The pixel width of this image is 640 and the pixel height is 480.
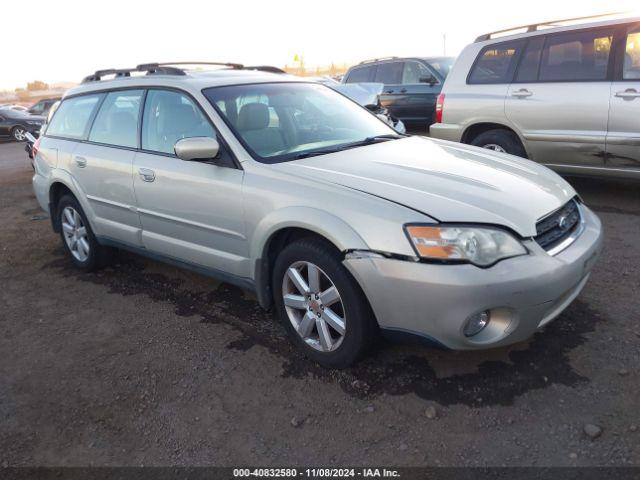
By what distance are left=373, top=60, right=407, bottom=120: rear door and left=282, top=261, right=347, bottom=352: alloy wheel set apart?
922 cm

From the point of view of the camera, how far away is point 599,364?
9.42 ft

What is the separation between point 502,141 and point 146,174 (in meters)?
4.11

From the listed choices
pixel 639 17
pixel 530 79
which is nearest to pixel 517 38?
pixel 530 79

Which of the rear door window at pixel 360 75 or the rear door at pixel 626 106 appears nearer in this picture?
the rear door at pixel 626 106

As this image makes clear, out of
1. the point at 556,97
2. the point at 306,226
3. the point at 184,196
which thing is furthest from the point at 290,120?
the point at 556,97

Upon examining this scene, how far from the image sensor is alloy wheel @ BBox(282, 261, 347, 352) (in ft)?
9.49

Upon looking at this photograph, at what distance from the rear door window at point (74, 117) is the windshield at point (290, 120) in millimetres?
1576

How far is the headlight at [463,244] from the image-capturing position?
251 centimetres

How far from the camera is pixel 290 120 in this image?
12.1 ft

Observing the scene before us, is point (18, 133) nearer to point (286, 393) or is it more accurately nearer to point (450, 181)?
point (286, 393)

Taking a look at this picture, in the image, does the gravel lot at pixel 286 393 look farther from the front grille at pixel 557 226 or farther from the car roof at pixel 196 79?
the car roof at pixel 196 79

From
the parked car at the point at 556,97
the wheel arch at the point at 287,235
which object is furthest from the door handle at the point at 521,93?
the wheel arch at the point at 287,235

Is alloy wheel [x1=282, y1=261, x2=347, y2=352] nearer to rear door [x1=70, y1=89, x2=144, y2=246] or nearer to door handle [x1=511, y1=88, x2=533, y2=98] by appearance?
rear door [x1=70, y1=89, x2=144, y2=246]

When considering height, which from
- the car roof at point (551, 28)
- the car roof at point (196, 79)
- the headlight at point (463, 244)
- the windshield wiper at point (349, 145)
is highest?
the car roof at point (551, 28)
